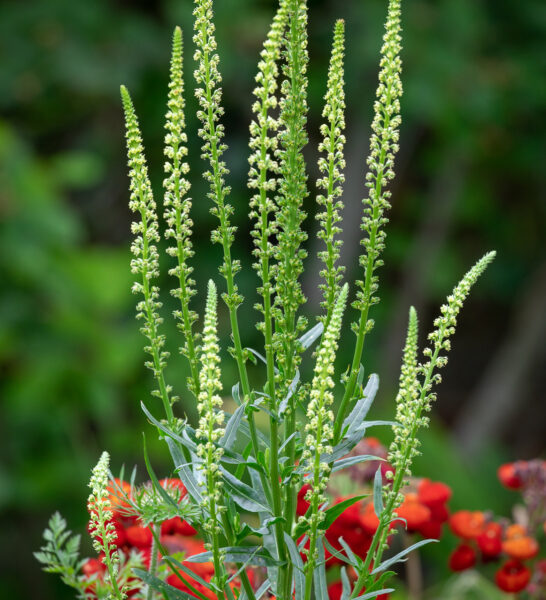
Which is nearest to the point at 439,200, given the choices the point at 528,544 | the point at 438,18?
the point at 438,18

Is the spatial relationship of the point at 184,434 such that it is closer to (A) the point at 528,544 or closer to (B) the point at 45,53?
(A) the point at 528,544

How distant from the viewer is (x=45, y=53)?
13.2 feet

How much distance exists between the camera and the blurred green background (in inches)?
133

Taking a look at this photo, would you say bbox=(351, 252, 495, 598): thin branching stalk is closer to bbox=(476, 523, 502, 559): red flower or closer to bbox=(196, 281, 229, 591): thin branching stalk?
bbox=(196, 281, 229, 591): thin branching stalk

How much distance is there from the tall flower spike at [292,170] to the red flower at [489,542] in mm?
573

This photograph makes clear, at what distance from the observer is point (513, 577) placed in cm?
109

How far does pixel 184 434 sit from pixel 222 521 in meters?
0.09

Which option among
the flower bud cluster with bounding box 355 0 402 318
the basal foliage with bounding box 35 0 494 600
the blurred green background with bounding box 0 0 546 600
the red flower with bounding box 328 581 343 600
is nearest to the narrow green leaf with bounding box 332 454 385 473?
the basal foliage with bounding box 35 0 494 600

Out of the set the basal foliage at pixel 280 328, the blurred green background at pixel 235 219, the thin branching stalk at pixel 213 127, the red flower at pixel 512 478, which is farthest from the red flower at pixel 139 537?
the blurred green background at pixel 235 219

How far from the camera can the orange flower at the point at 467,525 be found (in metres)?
1.15

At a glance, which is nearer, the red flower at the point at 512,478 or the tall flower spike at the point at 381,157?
the tall flower spike at the point at 381,157

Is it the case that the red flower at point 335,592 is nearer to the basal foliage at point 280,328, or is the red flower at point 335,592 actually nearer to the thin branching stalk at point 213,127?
the basal foliage at point 280,328

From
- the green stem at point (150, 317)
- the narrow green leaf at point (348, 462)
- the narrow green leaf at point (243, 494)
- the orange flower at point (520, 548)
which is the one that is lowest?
the orange flower at point (520, 548)

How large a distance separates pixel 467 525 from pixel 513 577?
0.10 m
